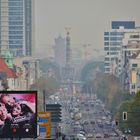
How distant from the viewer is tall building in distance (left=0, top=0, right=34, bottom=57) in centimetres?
15662

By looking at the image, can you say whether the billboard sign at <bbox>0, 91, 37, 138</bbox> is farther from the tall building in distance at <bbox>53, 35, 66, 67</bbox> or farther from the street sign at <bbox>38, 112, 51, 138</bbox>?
the tall building in distance at <bbox>53, 35, 66, 67</bbox>

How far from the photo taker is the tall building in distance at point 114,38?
142m

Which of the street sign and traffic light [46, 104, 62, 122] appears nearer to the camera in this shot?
the street sign

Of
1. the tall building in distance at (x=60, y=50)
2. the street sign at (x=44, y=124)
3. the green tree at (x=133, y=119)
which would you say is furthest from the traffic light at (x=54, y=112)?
the tall building in distance at (x=60, y=50)

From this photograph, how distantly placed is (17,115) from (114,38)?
110554 millimetres

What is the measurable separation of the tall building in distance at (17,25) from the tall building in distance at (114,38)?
7.97 metres

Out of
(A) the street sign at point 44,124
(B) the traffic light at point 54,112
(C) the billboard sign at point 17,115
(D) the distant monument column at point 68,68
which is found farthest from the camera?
(D) the distant monument column at point 68,68

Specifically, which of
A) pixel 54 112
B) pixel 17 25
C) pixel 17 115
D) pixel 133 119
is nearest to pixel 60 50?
pixel 17 25

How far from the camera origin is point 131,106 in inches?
2665

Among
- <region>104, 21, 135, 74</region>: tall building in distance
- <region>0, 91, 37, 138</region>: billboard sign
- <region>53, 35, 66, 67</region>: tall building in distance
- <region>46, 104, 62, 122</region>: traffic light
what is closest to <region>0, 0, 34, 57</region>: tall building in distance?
<region>53, 35, 66, 67</region>: tall building in distance

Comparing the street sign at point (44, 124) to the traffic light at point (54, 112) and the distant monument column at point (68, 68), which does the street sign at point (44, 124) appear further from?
the distant monument column at point (68, 68)

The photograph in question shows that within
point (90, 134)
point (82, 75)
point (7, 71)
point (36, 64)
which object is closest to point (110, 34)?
point (82, 75)

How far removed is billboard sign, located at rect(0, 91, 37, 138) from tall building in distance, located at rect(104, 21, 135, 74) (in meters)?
96.7

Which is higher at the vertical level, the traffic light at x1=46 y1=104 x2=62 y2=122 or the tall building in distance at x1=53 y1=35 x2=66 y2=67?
the traffic light at x1=46 y1=104 x2=62 y2=122
